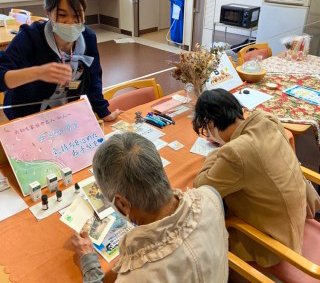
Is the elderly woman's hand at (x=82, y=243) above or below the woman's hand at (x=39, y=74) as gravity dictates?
below

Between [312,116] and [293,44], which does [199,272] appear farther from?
[293,44]

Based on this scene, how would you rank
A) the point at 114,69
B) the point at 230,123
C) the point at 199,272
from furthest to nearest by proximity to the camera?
the point at 114,69, the point at 230,123, the point at 199,272

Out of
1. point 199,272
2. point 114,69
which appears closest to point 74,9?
point 199,272

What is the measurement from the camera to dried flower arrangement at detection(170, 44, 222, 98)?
1.90 metres

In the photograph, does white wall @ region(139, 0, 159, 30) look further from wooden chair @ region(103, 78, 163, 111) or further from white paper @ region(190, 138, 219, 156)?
white paper @ region(190, 138, 219, 156)

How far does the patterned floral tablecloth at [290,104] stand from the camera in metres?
2.03

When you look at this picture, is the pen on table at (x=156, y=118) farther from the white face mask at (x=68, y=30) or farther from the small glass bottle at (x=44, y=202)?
the small glass bottle at (x=44, y=202)

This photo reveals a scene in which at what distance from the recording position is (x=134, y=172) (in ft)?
2.54

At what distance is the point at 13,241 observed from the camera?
1105mm

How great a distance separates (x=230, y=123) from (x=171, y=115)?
72 centimetres

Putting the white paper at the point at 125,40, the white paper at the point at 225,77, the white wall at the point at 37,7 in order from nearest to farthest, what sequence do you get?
the white paper at the point at 225,77, the white wall at the point at 37,7, the white paper at the point at 125,40

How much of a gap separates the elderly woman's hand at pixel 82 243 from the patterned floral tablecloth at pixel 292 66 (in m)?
2.34

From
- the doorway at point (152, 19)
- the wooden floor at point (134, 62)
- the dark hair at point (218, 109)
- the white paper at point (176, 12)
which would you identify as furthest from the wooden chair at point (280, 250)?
the doorway at point (152, 19)

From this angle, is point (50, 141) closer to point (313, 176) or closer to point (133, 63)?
point (313, 176)
